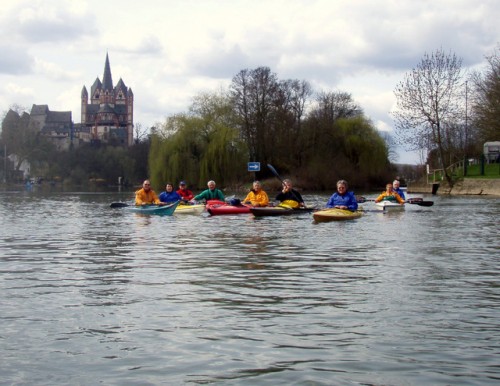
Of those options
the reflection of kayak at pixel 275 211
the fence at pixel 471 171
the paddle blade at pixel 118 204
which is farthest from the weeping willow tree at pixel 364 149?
the reflection of kayak at pixel 275 211

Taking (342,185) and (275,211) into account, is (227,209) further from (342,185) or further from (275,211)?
(342,185)

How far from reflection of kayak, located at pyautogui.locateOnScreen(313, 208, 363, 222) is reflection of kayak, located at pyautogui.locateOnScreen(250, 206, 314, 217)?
2400 millimetres

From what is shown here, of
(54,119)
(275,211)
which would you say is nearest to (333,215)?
(275,211)

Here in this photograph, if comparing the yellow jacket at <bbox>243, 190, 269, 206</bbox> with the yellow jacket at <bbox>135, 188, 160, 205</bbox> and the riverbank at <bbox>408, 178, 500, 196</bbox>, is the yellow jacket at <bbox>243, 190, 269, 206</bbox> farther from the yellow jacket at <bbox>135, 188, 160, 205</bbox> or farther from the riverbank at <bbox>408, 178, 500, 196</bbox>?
the riverbank at <bbox>408, 178, 500, 196</bbox>

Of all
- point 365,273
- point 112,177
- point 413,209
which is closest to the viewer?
point 365,273

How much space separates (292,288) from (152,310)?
2.05m

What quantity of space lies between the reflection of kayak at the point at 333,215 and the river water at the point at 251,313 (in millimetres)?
5180

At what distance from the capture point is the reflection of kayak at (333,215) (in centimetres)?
2002

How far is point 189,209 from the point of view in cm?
2470

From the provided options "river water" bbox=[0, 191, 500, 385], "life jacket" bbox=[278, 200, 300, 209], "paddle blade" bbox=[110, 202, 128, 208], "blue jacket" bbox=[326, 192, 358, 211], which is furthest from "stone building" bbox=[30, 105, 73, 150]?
"river water" bbox=[0, 191, 500, 385]

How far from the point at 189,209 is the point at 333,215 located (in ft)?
20.5

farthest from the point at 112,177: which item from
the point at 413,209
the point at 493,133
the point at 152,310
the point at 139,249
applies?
the point at 152,310

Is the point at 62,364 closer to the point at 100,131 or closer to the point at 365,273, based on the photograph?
the point at 365,273

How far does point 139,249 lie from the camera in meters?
13.8
